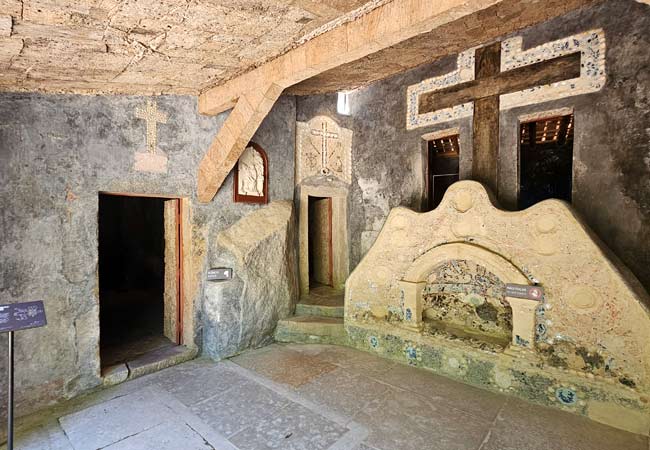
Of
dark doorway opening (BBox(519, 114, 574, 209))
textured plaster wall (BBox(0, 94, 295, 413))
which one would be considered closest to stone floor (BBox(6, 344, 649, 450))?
textured plaster wall (BBox(0, 94, 295, 413))

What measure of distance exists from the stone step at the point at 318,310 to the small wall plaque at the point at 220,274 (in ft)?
4.77

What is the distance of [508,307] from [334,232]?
325 cm

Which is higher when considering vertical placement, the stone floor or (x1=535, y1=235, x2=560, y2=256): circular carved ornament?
(x1=535, y1=235, x2=560, y2=256): circular carved ornament

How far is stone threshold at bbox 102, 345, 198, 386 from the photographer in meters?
3.79

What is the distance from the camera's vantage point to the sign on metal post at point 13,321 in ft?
7.54

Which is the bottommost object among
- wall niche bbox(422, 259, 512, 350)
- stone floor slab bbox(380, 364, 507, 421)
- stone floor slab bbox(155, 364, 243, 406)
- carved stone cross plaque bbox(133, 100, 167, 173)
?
stone floor slab bbox(380, 364, 507, 421)

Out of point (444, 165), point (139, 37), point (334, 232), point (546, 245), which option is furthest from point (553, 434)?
point (444, 165)

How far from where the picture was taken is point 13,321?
2395mm

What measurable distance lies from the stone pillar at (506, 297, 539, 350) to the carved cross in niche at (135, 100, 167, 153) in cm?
457

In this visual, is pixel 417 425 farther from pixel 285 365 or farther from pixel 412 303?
pixel 285 365

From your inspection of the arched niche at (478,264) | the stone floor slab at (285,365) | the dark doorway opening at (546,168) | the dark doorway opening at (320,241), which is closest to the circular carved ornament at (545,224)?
the arched niche at (478,264)

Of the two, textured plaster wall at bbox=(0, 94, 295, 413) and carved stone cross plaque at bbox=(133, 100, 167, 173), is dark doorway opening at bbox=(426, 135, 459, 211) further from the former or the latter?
textured plaster wall at bbox=(0, 94, 295, 413)

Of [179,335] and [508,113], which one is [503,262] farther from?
[179,335]

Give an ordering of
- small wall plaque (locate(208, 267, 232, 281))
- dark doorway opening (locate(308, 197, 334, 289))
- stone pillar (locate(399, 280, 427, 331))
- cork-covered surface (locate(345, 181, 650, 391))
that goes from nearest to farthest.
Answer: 1. cork-covered surface (locate(345, 181, 650, 391))
2. stone pillar (locate(399, 280, 427, 331))
3. small wall plaque (locate(208, 267, 232, 281))
4. dark doorway opening (locate(308, 197, 334, 289))
